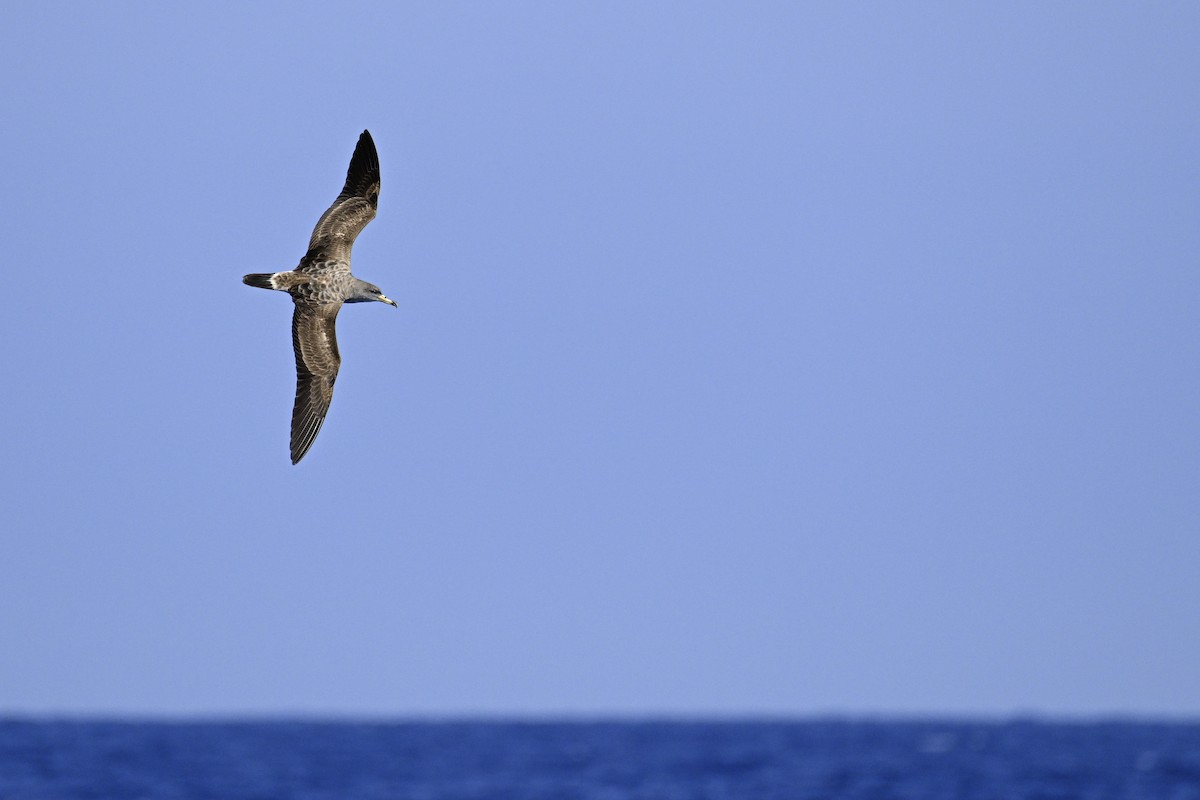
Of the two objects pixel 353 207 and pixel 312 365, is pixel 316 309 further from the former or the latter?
pixel 353 207

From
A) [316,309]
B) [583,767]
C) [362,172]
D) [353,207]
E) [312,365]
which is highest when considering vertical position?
[362,172]

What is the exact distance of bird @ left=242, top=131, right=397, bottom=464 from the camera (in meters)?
20.9

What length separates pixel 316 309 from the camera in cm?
2106

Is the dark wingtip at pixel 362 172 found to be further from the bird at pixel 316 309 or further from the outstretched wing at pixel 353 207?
the bird at pixel 316 309

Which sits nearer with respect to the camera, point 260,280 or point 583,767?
point 260,280

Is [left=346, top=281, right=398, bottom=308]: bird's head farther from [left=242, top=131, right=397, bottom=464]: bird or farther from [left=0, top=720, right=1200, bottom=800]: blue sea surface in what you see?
[left=0, top=720, right=1200, bottom=800]: blue sea surface

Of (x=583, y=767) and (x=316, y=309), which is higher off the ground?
(x=316, y=309)

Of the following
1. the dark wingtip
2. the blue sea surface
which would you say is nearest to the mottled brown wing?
the dark wingtip

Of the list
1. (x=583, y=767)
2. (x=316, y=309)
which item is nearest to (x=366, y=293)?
(x=316, y=309)

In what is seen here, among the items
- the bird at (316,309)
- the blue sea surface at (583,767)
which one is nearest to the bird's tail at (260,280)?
the bird at (316,309)

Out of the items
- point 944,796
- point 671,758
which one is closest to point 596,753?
point 671,758

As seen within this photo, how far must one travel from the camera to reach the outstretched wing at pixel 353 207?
70.8ft

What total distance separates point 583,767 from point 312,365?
156 feet

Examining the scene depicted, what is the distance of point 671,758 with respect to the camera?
240ft
